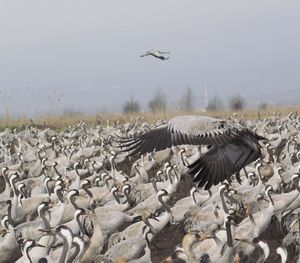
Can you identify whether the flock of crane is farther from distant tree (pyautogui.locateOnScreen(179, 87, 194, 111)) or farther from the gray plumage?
distant tree (pyautogui.locateOnScreen(179, 87, 194, 111))

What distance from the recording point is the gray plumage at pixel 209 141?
7.45 meters

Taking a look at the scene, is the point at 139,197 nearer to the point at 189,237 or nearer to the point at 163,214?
the point at 163,214

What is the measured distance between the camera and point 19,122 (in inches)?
1217

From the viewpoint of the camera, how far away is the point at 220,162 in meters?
7.92

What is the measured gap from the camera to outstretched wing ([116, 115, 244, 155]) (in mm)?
7426

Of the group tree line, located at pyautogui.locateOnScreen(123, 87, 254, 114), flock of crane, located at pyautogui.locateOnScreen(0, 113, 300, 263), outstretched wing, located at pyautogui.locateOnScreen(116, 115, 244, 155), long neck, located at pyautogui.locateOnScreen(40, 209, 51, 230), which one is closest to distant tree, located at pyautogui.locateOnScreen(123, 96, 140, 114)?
tree line, located at pyautogui.locateOnScreen(123, 87, 254, 114)

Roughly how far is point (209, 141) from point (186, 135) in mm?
217

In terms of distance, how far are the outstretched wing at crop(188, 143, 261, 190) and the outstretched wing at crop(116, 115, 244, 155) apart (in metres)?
0.34

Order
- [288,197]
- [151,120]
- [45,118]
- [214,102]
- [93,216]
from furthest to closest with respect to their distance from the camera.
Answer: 1. [214,102]
2. [45,118]
3. [151,120]
4. [288,197]
5. [93,216]

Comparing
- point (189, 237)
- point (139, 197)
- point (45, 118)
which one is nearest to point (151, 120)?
point (45, 118)

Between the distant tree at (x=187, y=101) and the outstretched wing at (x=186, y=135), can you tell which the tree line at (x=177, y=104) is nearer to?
the distant tree at (x=187, y=101)

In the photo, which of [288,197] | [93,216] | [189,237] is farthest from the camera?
[288,197]

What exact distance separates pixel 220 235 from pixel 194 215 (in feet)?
4.94

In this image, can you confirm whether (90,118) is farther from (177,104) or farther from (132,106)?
(132,106)
